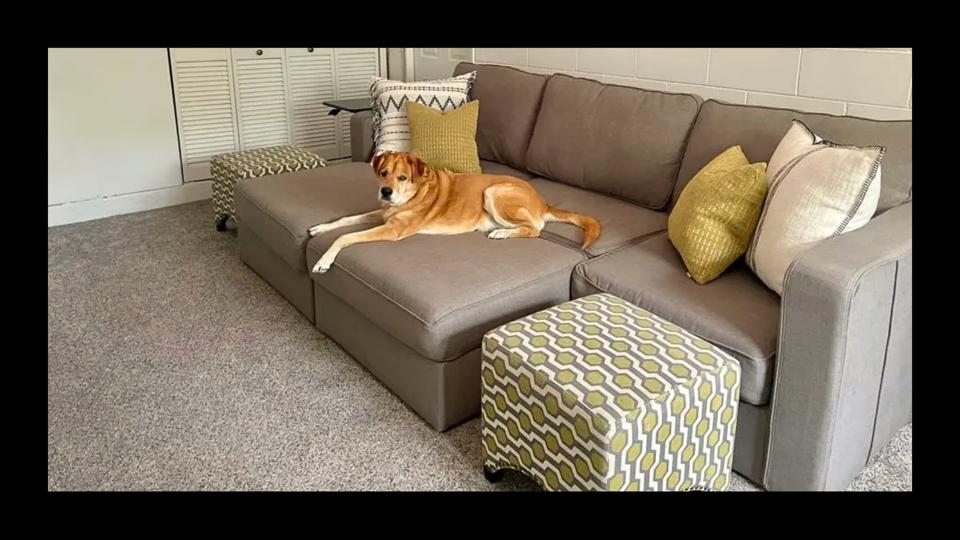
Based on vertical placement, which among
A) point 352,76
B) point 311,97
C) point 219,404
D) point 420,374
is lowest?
point 219,404

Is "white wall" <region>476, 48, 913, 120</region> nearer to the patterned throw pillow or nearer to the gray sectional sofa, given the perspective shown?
the gray sectional sofa

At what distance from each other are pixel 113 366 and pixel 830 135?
2297mm

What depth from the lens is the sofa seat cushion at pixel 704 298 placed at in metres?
1.65

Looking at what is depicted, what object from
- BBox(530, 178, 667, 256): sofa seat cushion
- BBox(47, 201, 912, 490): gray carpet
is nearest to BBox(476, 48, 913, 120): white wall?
BBox(530, 178, 667, 256): sofa seat cushion

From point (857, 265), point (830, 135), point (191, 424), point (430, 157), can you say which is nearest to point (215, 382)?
point (191, 424)

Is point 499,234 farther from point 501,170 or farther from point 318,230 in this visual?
point 501,170

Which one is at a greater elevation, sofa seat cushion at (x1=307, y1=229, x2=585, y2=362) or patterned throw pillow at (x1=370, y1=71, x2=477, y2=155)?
patterned throw pillow at (x1=370, y1=71, x2=477, y2=155)

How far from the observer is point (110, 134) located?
3.76 meters

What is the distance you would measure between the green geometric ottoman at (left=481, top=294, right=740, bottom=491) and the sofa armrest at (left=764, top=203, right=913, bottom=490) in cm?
12

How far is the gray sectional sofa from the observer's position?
5.11 feet

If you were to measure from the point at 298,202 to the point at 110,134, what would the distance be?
1.69m

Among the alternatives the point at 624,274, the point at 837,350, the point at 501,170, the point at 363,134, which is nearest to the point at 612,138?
the point at 501,170

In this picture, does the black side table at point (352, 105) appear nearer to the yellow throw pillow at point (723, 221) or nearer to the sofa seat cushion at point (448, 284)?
the sofa seat cushion at point (448, 284)
